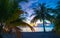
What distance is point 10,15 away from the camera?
43.4 ft

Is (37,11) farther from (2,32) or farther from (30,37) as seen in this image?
(2,32)

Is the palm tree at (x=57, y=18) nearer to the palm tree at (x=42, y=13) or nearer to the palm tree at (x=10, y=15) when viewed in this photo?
the palm tree at (x=10, y=15)

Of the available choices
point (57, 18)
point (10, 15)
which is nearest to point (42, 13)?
point (57, 18)

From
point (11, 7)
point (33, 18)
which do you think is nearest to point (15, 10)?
point (11, 7)

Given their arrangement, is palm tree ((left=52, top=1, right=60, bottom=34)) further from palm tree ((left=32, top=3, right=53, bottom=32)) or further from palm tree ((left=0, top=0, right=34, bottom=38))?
palm tree ((left=32, top=3, right=53, bottom=32))

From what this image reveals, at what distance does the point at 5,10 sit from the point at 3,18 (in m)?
0.56

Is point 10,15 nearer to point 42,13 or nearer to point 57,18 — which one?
point 57,18

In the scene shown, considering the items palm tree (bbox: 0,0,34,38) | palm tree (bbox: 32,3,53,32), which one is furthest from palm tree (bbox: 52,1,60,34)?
palm tree (bbox: 32,3,53,32)

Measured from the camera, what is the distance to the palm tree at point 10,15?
42.9 feet

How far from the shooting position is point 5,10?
42.9 feet

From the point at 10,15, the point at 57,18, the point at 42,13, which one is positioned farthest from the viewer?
the point at 42,13

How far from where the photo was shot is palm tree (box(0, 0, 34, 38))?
42.9ft

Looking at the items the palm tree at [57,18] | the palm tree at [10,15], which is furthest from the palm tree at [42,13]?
the palm tree at [10,15]

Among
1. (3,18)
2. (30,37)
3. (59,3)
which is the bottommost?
(30,37)
